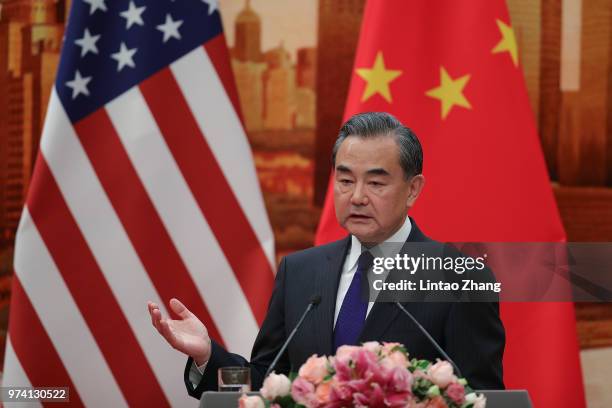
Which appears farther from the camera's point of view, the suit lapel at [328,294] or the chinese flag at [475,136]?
the chinese flag at [475,136]

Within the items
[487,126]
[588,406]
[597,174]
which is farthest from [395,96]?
[588,406]

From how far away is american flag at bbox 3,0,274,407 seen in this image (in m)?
4.05

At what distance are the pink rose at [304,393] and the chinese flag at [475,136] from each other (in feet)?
7.40

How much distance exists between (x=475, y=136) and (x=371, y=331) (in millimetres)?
1628

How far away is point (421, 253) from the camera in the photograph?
2.83m

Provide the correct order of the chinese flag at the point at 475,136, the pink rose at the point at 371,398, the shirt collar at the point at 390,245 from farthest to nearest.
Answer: the chinese flag at the point at 475,136 → the shirt collar at the point at 390,245 → the pink rose at the point at 371,398

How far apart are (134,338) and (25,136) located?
1.20 metres

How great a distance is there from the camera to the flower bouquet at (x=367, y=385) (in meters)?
1.75

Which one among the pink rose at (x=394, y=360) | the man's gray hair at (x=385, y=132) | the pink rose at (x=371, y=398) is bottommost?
the pink rose at (x=371, y=398)

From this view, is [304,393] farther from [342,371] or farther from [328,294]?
[328,294]

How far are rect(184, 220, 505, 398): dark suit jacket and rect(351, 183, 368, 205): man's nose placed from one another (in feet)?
0.70

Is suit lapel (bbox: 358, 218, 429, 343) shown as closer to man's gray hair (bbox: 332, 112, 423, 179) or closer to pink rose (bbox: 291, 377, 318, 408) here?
man's gray hair (bbox: 332, 112, 423, 179)

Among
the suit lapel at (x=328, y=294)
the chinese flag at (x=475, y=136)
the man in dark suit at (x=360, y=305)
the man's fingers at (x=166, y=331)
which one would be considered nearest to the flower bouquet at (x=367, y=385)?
the man's fingers at (x=166, y=331)
